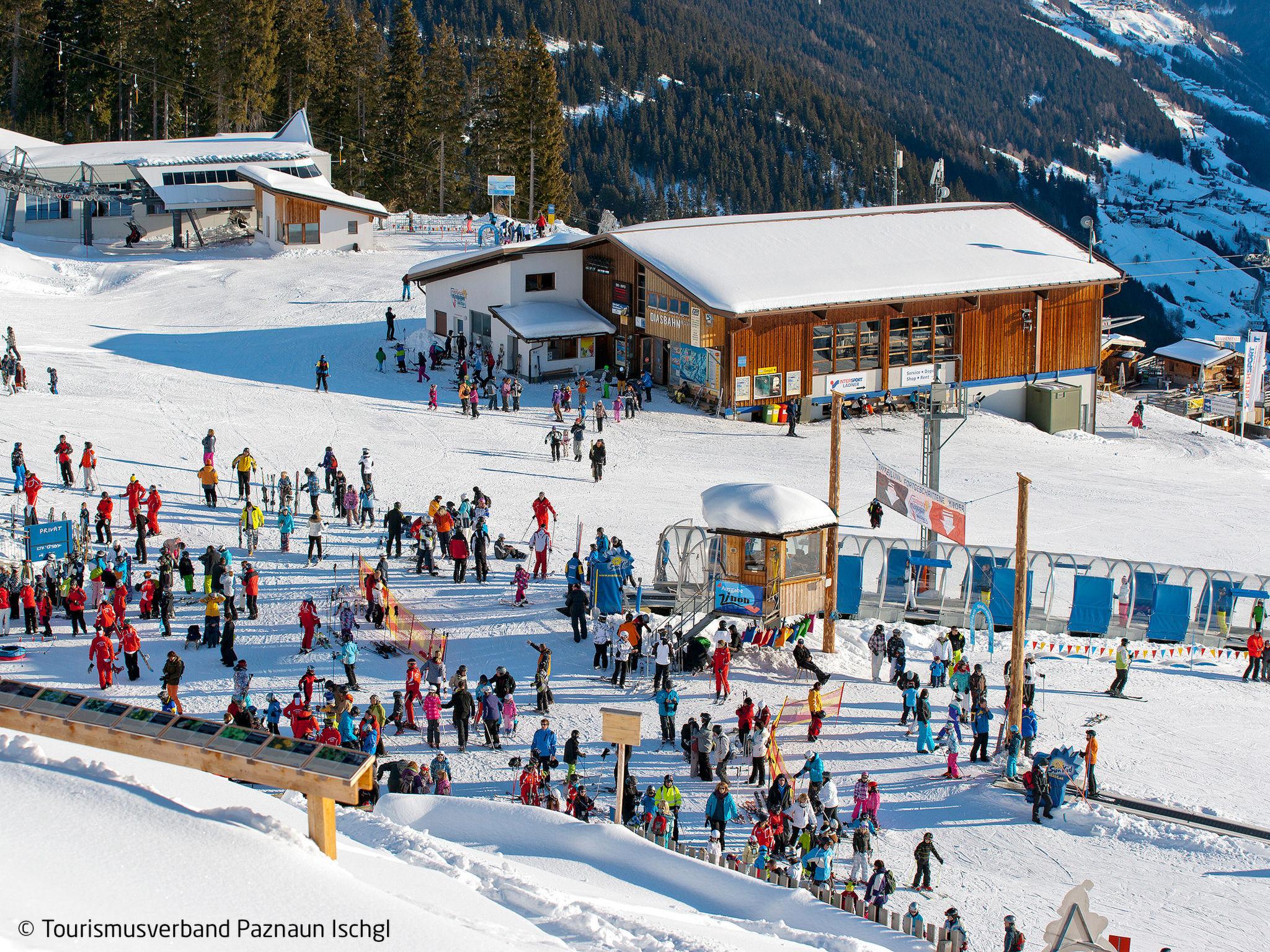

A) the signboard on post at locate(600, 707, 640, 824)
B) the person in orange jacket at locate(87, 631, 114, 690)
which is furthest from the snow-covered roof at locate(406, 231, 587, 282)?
the signboard on post at locate(600, 707, 640, 824)

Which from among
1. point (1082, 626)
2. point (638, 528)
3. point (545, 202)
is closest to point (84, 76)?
point (545, 202)

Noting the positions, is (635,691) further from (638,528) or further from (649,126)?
(649,126)

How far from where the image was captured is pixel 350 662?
2039cm

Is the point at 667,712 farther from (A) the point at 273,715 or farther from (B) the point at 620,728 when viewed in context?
(A) the point at 273,715

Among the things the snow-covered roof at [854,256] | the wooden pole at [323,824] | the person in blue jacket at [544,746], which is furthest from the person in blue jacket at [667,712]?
the snow-covered roof at [854,256]

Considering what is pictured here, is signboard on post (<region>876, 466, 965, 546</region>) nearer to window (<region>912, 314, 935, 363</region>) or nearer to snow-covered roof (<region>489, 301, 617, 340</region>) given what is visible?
snow-covered roof (<region>489, 301, 617, 340</region>)

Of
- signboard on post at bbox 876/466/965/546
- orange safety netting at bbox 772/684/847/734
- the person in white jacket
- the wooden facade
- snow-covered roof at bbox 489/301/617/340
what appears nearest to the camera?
orange safety netting at bbox 772/684/847/734

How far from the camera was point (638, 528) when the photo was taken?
28.4 meters

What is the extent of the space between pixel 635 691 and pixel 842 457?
649 inches

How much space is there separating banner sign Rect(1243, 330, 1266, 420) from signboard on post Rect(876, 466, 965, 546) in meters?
36.2

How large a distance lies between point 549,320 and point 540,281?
226cm

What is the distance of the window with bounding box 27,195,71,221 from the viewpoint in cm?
5706

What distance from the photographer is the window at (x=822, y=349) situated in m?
40.9

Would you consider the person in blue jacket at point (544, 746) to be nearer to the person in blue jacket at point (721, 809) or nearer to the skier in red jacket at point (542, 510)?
the person in blue jacket at point (721, 809)
